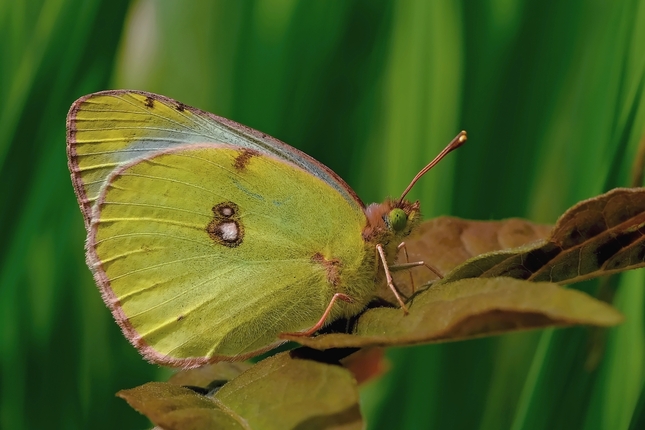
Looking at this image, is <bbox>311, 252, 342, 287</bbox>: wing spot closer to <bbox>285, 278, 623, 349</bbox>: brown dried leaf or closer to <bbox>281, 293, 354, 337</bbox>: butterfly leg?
<bbox>281, 293, 354, 337</bbox>: butterfly leg

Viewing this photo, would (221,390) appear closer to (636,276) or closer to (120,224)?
(120,224)

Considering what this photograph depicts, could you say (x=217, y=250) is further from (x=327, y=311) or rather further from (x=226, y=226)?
(x=327, y=311)

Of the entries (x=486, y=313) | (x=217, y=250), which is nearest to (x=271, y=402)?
(x=486, y=313)

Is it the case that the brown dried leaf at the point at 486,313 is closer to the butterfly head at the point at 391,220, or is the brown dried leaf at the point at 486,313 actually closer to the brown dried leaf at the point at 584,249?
the brown dried leaf at the point at 584,249

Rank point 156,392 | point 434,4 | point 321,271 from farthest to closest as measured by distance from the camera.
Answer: point 434,4, point 321,271, point 156,392

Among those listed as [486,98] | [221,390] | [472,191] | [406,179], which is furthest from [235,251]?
[486,98]
